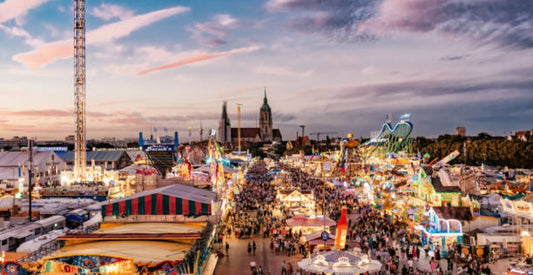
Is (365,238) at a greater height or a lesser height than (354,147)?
lesser

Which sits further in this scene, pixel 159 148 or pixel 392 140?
pixel 392 140

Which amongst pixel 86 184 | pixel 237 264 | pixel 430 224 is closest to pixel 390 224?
pixel 430 224

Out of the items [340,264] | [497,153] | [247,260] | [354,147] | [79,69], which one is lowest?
A: [247,260]

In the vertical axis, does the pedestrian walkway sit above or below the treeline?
below

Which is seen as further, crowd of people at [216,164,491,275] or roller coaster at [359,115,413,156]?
roller coaster at [359,115,413,156]

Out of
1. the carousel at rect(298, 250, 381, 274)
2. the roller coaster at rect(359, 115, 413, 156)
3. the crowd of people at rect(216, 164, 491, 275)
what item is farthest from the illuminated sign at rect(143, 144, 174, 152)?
the roller coaster at rect(359, 115, 413, 156)

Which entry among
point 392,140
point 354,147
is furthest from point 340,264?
point 392,140

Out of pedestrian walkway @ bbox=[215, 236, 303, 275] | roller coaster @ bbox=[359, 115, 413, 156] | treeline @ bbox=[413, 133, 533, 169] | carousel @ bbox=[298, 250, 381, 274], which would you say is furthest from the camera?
treeline @ bbox=[413, 133, 533, 169]

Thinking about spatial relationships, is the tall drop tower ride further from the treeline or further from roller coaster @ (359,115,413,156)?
the treeline

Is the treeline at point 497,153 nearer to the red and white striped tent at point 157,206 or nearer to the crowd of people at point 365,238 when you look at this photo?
the crowd of people at point 365,238

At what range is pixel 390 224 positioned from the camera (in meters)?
31.9

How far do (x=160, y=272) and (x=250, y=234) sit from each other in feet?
59.9

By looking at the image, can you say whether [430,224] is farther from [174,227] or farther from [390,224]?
[174,227]

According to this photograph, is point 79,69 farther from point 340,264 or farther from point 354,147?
point 340,264
